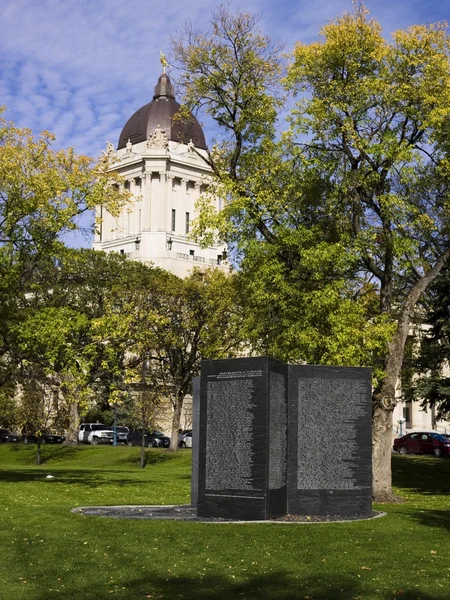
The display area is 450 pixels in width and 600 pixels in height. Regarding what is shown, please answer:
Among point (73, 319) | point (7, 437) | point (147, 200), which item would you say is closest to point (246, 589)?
point (73, 319)

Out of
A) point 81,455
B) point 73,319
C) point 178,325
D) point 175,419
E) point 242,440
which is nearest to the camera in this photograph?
point 242,440

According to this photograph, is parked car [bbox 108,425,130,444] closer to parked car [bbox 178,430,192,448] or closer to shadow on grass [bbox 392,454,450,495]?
parked car [bbox 178,430,192,448]

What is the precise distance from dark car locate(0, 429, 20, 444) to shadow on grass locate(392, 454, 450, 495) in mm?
35665

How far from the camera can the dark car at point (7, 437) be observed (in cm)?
6957

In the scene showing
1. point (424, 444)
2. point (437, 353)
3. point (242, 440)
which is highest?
point (437, 353)

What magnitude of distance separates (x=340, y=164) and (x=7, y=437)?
52.5 meters

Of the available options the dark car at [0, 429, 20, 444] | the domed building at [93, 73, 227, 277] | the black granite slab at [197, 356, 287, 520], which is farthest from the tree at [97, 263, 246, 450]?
the domed building at [93, 73, 227, 277]

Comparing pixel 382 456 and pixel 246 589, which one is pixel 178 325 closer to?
pixel 382 456

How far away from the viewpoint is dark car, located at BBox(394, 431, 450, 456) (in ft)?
162

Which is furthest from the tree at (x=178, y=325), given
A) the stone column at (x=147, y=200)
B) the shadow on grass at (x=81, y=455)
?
the stone column at (x=147, y=200)

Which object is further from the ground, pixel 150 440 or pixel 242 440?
pixel 150 440

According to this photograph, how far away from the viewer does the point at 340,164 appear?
25047mm

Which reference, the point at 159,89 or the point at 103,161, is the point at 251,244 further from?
the point at 159,89

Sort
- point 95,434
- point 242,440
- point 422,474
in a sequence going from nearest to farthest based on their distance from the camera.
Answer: point 242,440
point 422,474
point 95,434
